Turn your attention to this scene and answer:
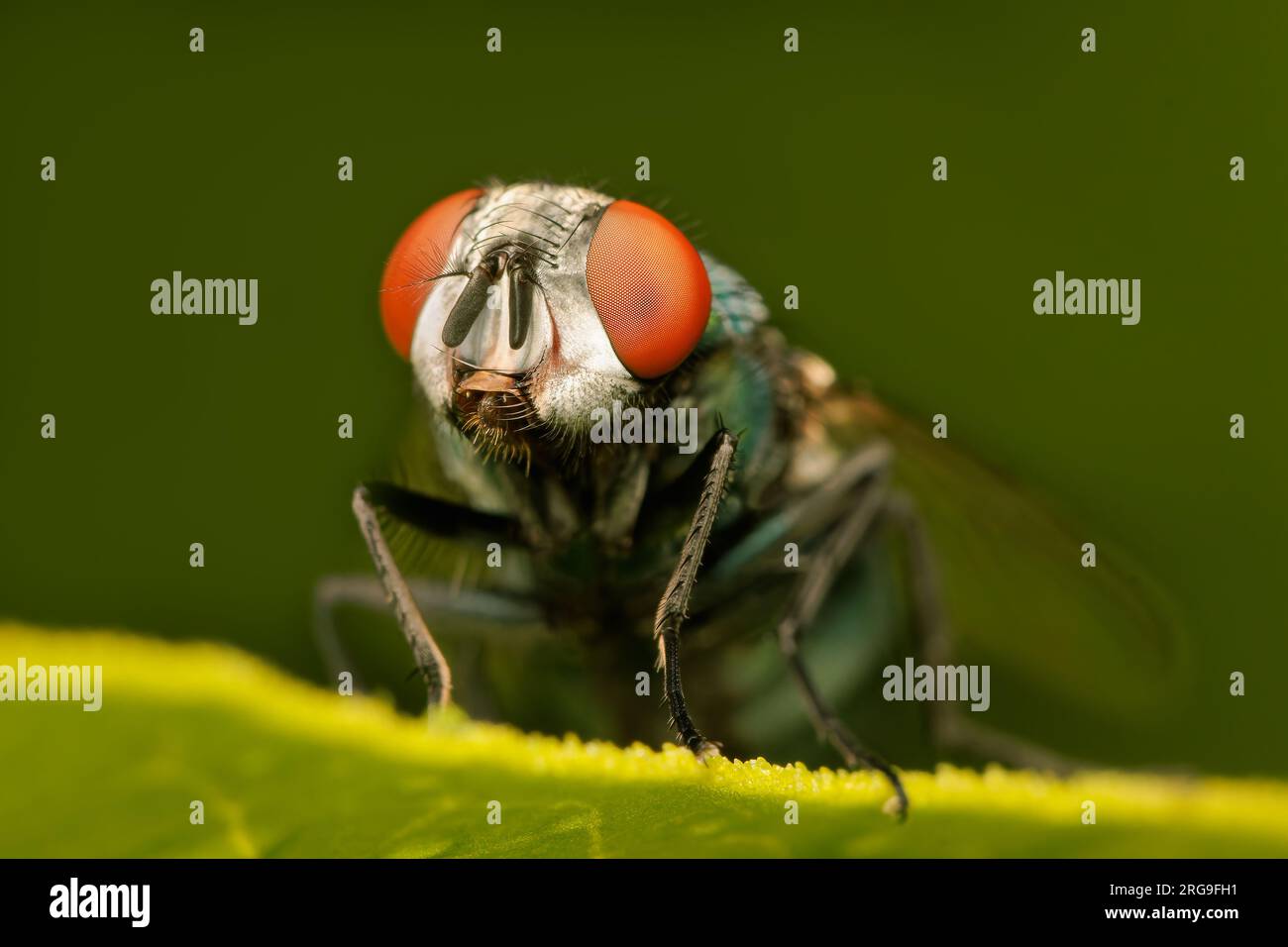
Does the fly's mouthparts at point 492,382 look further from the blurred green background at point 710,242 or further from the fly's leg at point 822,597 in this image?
the blurred green background at point 710,242

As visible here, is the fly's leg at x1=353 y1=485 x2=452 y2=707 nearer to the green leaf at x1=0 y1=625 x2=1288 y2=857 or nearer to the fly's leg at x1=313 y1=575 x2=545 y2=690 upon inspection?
the fly's leg at x1=313 y1=575 x2=545 y2=690

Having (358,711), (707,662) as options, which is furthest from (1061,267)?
(358,711)

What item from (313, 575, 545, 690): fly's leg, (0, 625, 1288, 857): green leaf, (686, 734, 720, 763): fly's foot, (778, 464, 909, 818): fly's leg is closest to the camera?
(0, 625, 1288, 857): green leaf

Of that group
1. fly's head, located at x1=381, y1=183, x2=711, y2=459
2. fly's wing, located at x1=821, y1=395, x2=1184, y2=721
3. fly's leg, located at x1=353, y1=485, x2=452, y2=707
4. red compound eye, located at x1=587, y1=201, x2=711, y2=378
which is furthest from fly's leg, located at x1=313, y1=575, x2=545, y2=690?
fly's wing, located at x1=821, y1=395, x2=1184, y2=721

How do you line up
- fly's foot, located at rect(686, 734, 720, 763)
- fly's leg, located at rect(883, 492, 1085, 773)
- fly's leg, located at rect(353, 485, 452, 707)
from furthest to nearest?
fly's leg, located at rect(883, 492, 1085, 773) < fly's leg, located at rect(353, 485, 452, 707) < fly's foot, located at rect(686, 734, 720, 763)

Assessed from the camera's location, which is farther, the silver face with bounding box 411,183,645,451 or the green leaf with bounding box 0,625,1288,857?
the silver face with bounding box 411,183,645,451

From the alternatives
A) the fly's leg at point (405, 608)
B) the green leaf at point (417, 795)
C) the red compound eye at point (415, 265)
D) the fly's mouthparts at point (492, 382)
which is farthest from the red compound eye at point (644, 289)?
the green leaf at point (417, 795)

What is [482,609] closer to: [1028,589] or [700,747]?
[700,747]
